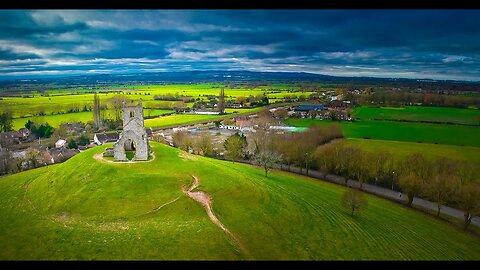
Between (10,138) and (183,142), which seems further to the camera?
(10,138)

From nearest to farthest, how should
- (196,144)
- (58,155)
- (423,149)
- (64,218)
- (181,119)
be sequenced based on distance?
(64,218)
(423,149)
(58,155)
(196,144)
(181,119)

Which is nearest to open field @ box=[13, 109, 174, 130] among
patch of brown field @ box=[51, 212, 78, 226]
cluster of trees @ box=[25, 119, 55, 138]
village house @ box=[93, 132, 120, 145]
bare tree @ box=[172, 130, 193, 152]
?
cluster of trees @ box=[25, 119, 55, 138]

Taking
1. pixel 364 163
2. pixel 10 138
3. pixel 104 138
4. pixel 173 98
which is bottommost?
pixel 10 138

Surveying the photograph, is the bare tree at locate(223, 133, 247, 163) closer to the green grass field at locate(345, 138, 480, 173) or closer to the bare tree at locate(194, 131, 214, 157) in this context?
the bare tree at locate(194, 131, 214, 157)

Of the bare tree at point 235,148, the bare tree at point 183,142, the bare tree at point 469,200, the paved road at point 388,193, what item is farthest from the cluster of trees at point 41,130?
the bare tree at point 469,200

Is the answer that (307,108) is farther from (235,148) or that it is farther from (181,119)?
(235,148)

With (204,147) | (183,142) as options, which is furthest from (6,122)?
(204,147)
